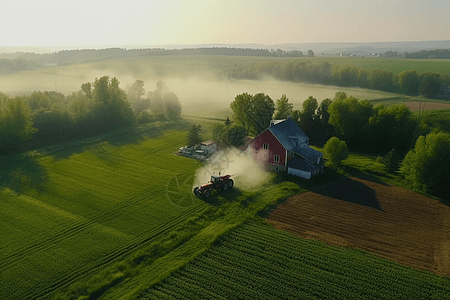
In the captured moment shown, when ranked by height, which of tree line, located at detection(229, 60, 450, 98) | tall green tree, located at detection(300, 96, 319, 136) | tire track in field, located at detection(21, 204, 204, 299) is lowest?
tire track in field, located at detection(21, 204, 204, 299)

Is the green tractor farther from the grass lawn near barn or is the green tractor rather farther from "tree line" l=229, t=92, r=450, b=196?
"tree line" l=229, t=92, r=450, b=196

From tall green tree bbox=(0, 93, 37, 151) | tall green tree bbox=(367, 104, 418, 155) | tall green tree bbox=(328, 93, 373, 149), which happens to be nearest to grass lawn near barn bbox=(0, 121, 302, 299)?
tall green tree bbox=(0, 93, 37, 151)

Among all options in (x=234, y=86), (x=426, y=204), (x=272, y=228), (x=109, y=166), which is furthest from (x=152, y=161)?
(x=234, y=86)

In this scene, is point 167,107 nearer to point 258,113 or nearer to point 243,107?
point 243,107

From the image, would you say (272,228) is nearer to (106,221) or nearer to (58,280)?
(106,221)

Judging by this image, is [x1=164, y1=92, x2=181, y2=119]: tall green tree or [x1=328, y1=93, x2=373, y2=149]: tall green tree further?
[x1=164, y1=92, x2=181, y2=119]: tall green tree

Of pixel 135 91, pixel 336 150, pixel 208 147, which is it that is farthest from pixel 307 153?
pixel 135 91
